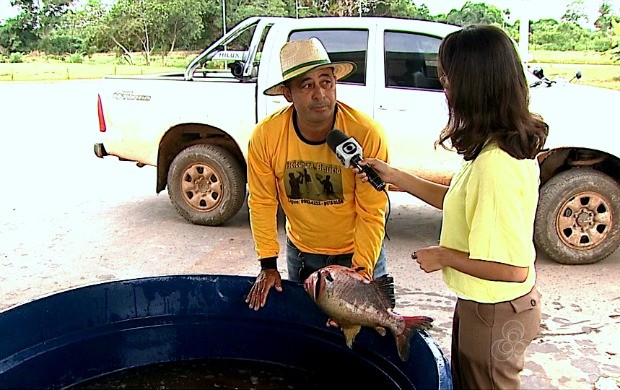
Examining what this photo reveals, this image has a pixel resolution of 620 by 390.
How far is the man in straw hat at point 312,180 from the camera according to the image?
8.80 feet

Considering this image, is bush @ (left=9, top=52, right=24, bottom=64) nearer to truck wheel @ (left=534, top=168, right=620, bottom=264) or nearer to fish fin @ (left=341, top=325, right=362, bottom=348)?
truck wheel @ (left=534, top=168, right=620, bottom=264)

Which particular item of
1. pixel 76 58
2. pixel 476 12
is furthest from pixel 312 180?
pixel 76 58

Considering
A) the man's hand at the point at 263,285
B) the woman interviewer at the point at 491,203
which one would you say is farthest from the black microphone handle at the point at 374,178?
the man's hand at the point at 263,285

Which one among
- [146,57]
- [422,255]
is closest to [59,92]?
[146,57]

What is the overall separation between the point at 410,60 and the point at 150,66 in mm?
27272

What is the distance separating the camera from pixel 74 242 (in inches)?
234

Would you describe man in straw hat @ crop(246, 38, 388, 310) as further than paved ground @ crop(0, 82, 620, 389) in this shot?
No

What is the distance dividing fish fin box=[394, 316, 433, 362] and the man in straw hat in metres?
0.32

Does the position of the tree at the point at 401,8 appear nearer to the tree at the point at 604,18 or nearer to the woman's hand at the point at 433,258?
the tree at the point at 604,18

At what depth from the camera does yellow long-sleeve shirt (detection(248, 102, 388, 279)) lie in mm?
2744

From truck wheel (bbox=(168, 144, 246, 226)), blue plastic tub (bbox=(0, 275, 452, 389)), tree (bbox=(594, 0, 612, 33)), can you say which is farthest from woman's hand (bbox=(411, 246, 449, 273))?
tree (bbox=(594, 0, 612, 33))

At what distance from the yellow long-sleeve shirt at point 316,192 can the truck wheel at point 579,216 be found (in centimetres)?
270

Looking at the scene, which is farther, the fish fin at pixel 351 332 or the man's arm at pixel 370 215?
the man's arm at pixel 370 215

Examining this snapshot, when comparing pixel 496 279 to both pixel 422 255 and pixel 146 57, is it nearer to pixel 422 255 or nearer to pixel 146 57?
pixel 422 255
